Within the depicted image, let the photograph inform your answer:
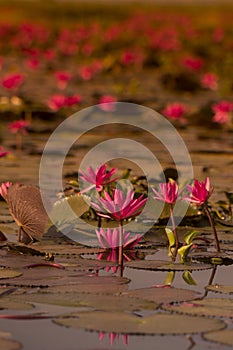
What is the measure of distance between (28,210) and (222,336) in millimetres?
1619

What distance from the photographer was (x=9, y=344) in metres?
3.23

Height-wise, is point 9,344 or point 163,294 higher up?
point 163,294

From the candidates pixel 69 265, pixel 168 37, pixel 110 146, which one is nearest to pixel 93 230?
pixel 69 265

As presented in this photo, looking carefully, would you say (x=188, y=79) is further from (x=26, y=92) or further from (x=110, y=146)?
(x=110, y=146)

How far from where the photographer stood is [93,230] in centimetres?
516

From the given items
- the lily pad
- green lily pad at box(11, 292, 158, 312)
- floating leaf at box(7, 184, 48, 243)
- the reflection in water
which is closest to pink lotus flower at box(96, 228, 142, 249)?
floating leaf at box(7, 184, 48, 243)

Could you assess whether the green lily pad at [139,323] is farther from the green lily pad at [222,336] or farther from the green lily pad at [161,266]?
the green lily pad at [161,266]

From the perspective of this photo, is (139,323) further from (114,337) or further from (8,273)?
(8,273)

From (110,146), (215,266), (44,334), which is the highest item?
(110,146)

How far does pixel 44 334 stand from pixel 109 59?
52.6 ft

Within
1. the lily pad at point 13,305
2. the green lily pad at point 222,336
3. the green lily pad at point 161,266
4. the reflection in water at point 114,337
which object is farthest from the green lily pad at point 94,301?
the green lily pad at point 161,266

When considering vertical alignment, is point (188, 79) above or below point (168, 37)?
below

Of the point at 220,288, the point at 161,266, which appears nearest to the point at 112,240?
the point at 161,266

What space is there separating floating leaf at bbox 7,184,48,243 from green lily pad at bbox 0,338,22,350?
148cm
